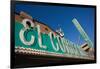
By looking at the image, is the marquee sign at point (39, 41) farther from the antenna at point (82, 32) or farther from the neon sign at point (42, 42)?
the antenna at point (82, 32)

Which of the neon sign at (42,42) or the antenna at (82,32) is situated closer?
the neon sign at (42,42)

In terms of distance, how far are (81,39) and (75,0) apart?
1.34 feet

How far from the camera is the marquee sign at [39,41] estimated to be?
2156mm

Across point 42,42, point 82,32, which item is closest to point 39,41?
point 42,42

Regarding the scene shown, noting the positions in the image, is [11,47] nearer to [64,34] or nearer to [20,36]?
[20,36]

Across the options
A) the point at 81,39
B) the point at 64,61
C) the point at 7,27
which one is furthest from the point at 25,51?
the point at 81,39

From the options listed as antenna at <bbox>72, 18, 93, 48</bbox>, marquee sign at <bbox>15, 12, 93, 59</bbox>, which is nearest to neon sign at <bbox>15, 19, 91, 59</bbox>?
marquee sign at <bbox>15, 12, 93, 59</bbox>

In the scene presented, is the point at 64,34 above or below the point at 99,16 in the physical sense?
below

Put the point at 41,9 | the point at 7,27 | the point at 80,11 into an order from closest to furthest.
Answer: the point at 7,27
the point at 41,9
the point at 80,11

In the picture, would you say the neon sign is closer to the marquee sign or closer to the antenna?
the marquee sign

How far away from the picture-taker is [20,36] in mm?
2154

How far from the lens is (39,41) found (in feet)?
7.32

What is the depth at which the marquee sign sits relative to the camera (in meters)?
2.16

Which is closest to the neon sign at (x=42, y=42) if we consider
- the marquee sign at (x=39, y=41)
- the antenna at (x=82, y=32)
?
the marquee sign at (x=39, y=41)
